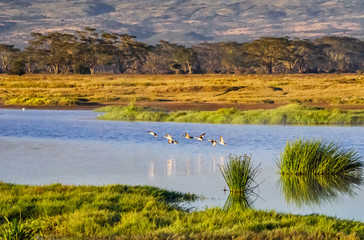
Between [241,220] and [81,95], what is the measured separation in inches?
2077

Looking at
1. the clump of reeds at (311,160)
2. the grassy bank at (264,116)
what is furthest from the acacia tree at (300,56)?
the clump of reeds at (311,160)

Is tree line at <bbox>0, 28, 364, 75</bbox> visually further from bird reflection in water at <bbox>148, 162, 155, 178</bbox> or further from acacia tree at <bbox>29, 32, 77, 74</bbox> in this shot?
bird reflection in water at <bbox>148, 162, 155, 178</bbox>

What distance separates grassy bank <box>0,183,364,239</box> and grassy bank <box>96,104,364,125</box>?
24.4 m

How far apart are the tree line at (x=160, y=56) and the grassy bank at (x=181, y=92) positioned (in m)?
23.8

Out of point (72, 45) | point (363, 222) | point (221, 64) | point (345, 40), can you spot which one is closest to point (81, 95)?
point (72, 45)

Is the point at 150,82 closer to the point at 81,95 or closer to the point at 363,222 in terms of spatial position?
the point at 81,95

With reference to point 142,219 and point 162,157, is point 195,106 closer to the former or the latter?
point 162,157

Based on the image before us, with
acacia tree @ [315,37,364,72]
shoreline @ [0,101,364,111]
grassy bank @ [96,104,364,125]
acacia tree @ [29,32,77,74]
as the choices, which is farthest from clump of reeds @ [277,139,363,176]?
acacia tree @ [315,37,364,72]

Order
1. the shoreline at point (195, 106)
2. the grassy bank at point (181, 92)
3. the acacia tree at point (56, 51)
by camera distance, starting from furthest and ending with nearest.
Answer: the acacia tree at point (56, 51), the grassy bank at point (181, 92), the shoreline at point (195, 106)

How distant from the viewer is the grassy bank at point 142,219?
938 cm

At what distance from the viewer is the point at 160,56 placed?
119438 mm

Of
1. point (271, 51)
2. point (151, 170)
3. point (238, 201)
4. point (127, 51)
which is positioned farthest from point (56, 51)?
point (238, 201)

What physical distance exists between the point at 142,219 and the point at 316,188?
591 centimetres

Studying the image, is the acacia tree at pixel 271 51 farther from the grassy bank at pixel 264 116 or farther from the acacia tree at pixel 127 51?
the grassy bank at pixel 264 116
